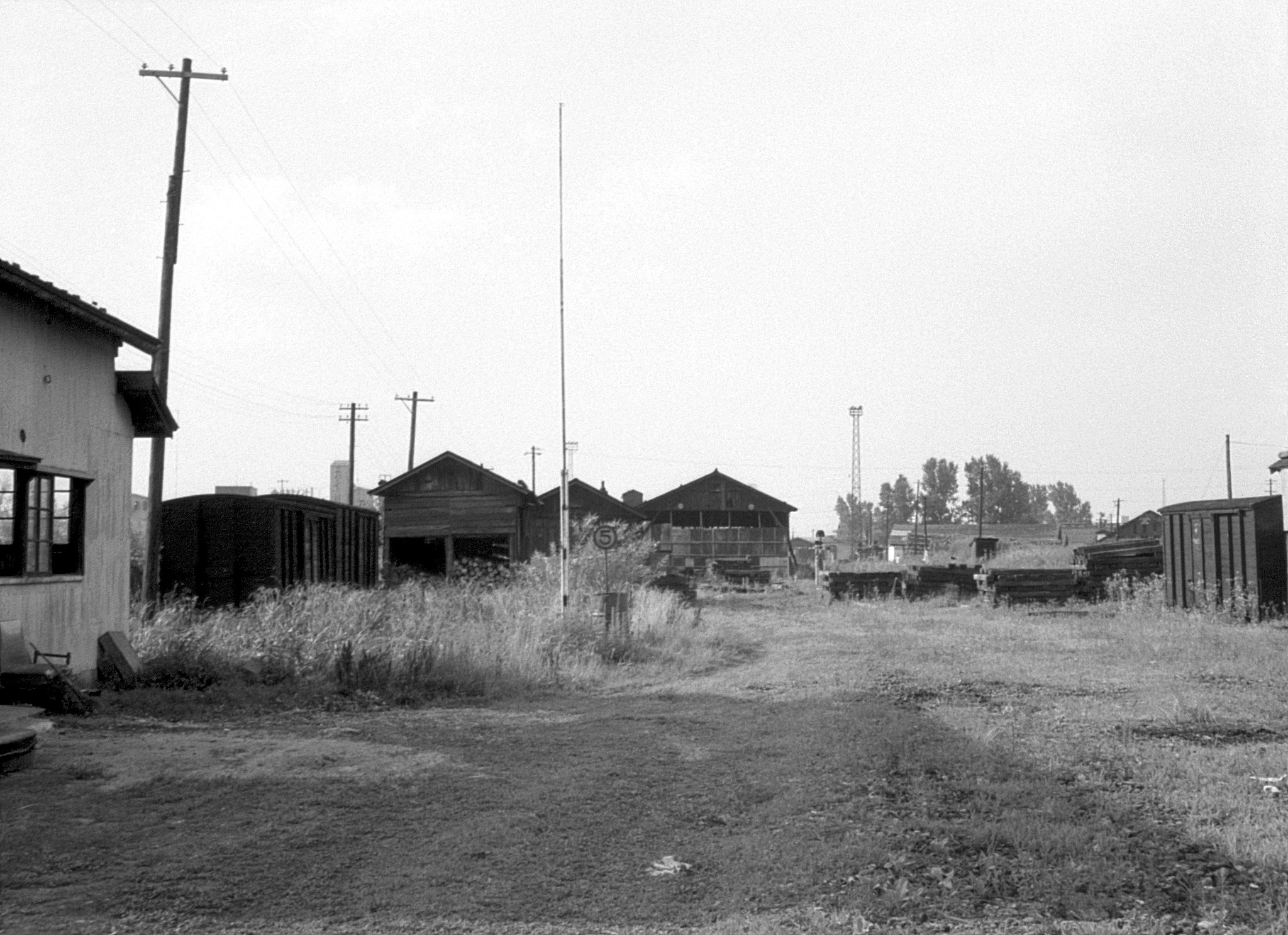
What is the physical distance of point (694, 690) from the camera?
13203mm

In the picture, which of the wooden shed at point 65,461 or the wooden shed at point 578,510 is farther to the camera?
the wooden shed at point 578,510

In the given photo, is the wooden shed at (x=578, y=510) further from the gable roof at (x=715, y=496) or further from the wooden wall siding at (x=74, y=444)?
the wooden wall siding at (x=74, y=444)

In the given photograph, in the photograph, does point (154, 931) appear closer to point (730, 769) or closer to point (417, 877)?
point (417, 877)

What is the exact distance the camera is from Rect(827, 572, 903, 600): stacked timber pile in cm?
3256

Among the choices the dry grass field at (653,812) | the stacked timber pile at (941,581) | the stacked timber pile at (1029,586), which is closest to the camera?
the dry grass field at (653,812)

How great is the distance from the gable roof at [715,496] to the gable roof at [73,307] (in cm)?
4296

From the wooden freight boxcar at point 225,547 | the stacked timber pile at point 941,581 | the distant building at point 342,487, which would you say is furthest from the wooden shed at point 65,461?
the distant building at point 342,487

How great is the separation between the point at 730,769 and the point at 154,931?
4.38m

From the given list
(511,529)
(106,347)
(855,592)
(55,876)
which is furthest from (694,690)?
(511,529)

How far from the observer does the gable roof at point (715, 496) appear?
5572 cm

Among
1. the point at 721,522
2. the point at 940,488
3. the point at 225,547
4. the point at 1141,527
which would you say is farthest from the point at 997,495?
the point at 225,547

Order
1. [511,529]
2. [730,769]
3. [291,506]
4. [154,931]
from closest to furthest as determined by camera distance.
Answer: [154,931] < [730,769] < [291,506] < [511,529]

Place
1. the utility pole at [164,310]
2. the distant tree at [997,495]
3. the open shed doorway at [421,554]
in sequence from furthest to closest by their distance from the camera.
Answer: the distant tree at [997,495], the open shed doorway at [421,554], the utility pole at [164,310]

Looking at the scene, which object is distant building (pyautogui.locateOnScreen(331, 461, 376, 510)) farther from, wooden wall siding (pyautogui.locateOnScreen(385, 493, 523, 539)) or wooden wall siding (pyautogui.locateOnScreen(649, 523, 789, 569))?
wooden wall siding (pyautogui.locateOnScreen(385, 493, 523, 539))
